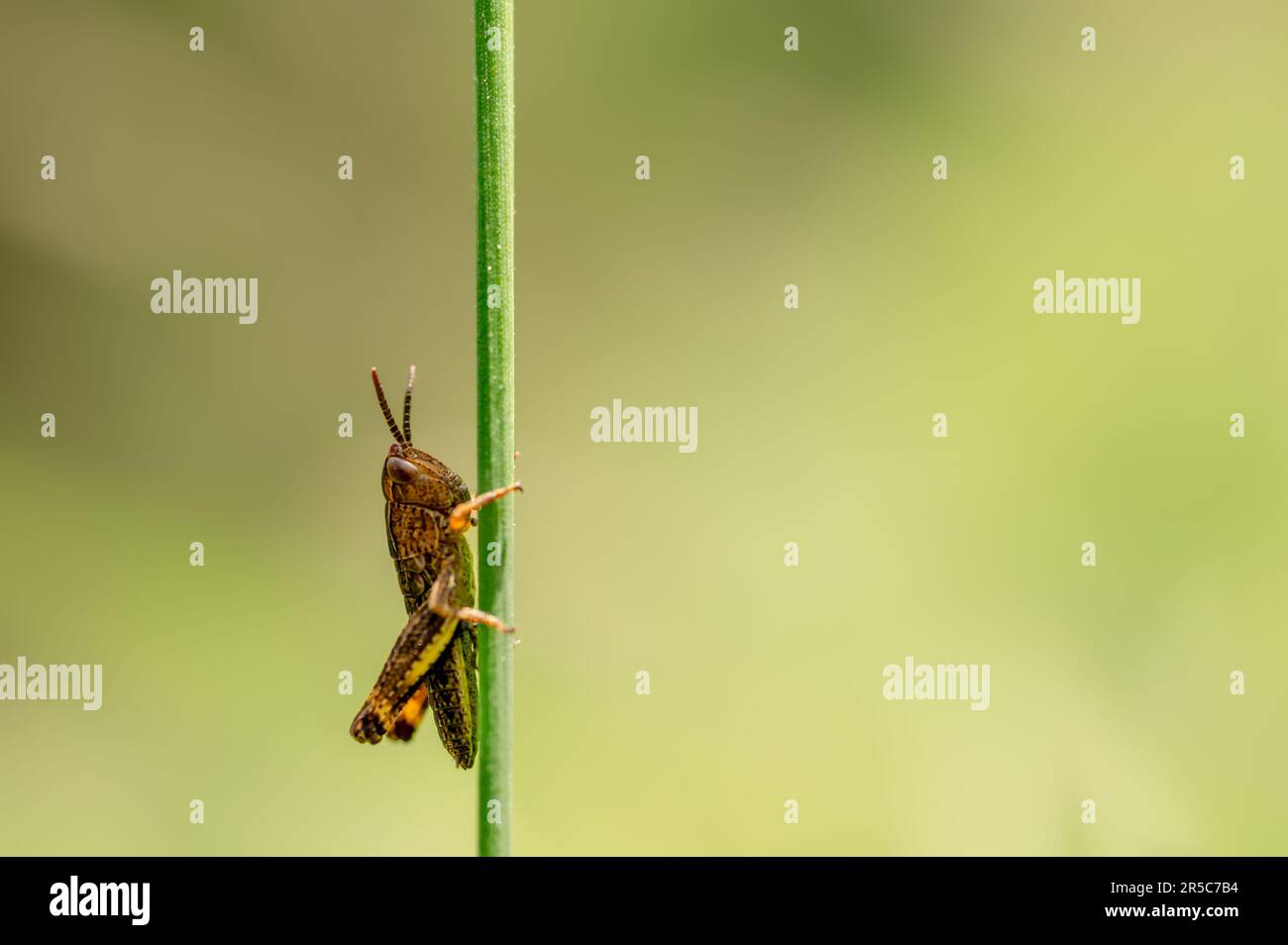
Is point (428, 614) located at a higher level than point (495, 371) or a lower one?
lower

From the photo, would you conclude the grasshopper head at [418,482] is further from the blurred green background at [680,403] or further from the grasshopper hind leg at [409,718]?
the blurred green background at [680,403]

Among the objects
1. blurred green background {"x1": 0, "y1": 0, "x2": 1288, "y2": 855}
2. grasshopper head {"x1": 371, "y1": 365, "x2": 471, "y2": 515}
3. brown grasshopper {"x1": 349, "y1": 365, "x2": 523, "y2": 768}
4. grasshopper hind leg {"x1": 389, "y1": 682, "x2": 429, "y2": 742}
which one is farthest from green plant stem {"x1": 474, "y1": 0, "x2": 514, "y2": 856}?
blurred green background {"x1": 0, "y1": 0, "x2": 1288, "y2": 855}

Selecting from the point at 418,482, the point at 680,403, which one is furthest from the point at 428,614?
the point at 680,403

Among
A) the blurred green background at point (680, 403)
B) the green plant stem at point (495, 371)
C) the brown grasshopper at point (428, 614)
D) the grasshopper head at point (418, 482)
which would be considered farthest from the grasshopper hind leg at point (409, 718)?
the blurred green background at point (680, 403)

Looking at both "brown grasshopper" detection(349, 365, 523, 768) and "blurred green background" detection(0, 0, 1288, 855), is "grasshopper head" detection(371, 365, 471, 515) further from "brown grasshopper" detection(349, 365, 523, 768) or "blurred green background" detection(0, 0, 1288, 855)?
"blurred green background" detection(0, 0, 1288, 855)

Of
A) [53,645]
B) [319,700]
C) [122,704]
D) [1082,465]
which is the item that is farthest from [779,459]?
[53,645]

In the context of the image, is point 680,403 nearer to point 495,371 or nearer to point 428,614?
point 428,614

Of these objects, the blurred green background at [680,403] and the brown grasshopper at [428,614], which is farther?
the blurred green background at [680,403]
